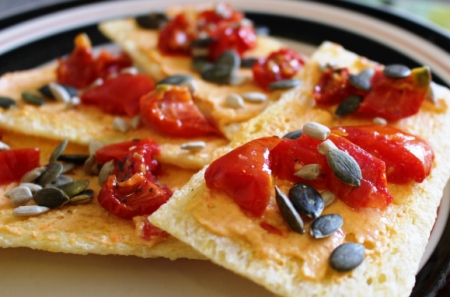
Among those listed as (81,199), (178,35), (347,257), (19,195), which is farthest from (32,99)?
(347,257)

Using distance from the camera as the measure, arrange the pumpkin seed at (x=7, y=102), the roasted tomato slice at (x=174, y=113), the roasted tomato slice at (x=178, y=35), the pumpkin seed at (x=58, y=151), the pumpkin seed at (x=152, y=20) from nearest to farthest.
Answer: the pumpkin seed at (x=58, y=151), the roasted tomato slice at (x=174, y=113), the pumpkin seed at (x=7, y=102), the roasted tomato slice at (x=178, y=35), the pumpkin seed at (x=152, y=20)

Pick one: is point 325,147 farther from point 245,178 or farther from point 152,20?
point 152,20

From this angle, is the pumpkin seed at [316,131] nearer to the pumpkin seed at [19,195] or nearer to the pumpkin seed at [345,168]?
the pumpkin seed at [345,168]

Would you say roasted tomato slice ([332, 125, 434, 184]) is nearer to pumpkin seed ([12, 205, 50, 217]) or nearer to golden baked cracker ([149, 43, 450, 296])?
golden baked cracker ([149, 43, 450, 296])

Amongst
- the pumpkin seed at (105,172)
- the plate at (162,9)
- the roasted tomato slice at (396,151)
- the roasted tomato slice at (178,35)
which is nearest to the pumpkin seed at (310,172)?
the roasted tomato slice at (396,151)

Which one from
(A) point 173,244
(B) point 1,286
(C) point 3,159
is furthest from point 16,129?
(A) point 173,244
